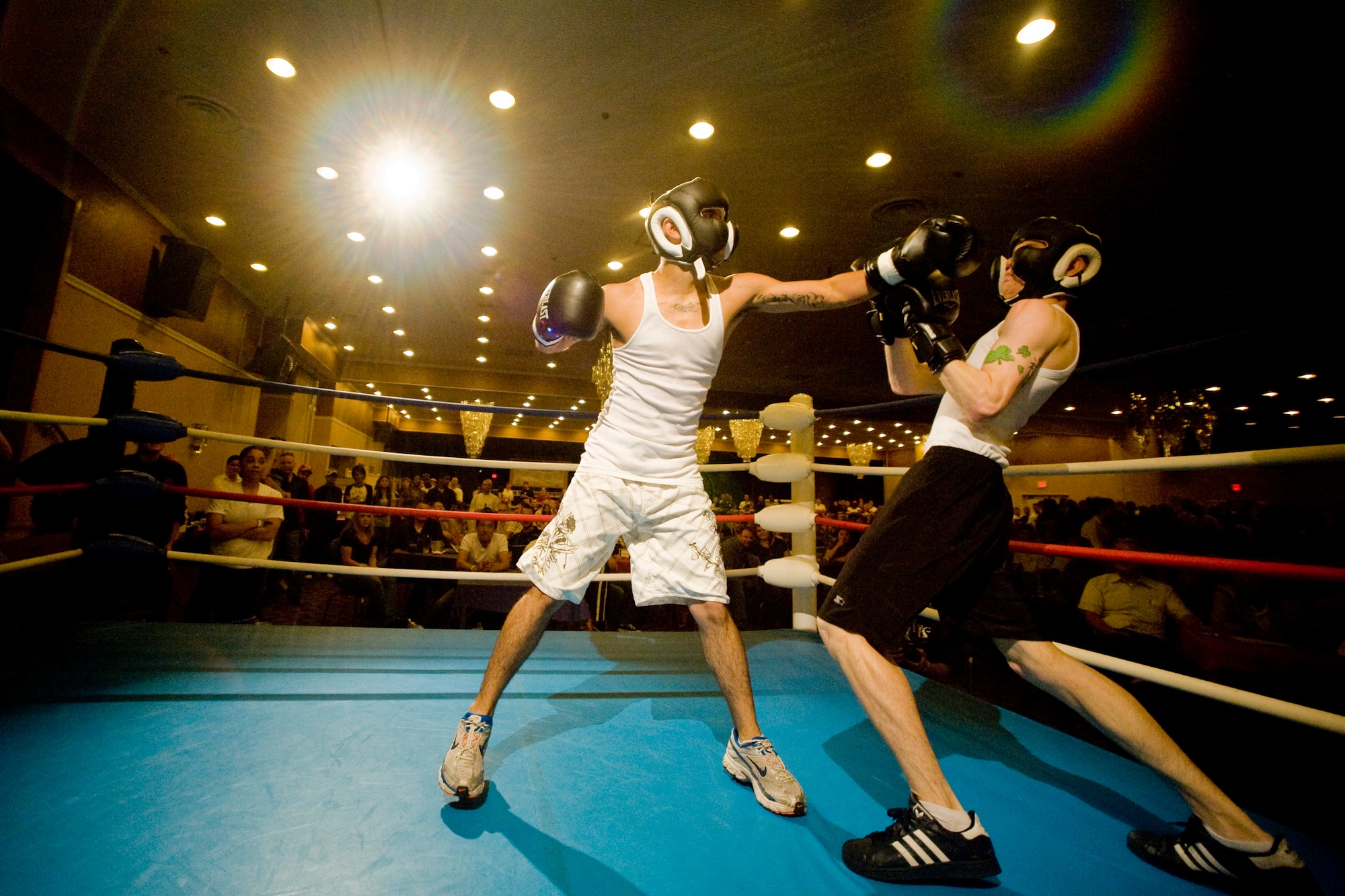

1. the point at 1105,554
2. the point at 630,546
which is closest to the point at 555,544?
the point at 630,546

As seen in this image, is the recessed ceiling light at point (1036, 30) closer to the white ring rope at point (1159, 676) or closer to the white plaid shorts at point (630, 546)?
the white ring rope at point (1159, 676)

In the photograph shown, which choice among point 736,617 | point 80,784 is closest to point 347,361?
point 736,617

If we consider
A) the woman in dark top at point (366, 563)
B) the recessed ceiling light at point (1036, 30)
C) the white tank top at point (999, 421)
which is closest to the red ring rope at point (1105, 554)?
the white tank top at point (999, 421)

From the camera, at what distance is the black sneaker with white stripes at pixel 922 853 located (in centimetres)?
98

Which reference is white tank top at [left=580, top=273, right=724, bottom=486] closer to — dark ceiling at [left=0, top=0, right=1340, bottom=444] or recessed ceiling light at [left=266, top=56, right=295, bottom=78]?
dark ceiling at [left=0, top=0, right=1340, bottom=444]

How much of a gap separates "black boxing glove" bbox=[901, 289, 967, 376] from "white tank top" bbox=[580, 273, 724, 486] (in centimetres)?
45

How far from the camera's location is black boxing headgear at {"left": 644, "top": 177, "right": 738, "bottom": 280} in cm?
139

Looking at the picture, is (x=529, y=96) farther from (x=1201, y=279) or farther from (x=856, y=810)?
(x=1201, y=279)

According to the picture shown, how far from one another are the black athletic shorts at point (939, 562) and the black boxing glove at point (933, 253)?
1.24 ft

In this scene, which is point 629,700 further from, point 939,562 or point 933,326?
point 933,326

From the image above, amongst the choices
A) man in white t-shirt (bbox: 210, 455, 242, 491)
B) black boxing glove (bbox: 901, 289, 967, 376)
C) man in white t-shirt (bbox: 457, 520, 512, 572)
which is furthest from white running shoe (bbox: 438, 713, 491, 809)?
man in white t-shirt (bbox: 210, 455, 242, 491)

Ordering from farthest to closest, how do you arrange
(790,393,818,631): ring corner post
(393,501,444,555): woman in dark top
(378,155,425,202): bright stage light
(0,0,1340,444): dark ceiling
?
1. (393,501,444,555): woman in dark top
2. (378,155,425,202): bright stage light
3. (0,0,1340,444): dark ceiling
4. (790,393,818,631): ring corner post

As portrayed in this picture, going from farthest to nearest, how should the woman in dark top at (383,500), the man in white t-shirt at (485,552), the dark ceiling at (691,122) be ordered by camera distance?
the woman in dark top at (383,500), the man in white t-shirt at (485,552), the dark ceiling at (691,122)

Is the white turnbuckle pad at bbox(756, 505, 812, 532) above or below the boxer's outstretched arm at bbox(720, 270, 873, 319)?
below
